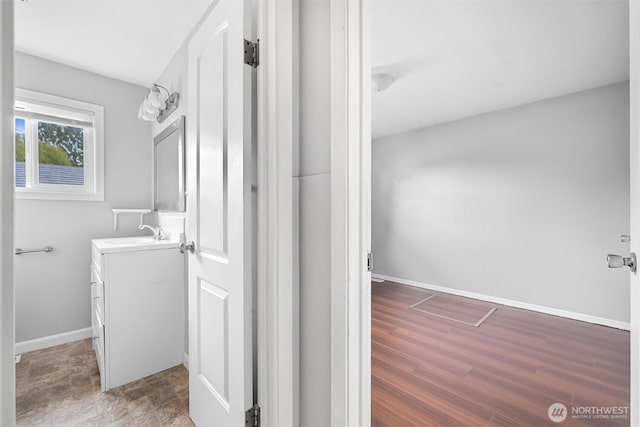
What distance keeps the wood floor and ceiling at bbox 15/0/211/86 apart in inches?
110

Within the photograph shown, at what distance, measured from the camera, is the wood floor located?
1613 mm

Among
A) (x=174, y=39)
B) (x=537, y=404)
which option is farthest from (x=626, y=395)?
(x=174, y=39)

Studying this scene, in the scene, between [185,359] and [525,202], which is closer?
[185,359]

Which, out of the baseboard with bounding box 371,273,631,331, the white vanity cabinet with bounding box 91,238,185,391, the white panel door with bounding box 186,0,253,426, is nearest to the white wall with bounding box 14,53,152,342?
the white vanity cabinet with bounding box 91,238,185,391

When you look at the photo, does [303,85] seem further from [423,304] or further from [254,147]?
[423,304]

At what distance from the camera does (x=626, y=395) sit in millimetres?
1772

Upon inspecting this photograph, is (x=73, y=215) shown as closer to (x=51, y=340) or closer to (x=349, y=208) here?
(x=51, y=340)

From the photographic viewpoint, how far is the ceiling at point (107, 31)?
1766 mm

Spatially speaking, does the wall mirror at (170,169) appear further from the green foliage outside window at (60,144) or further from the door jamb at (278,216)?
the door jamb at (278,216)

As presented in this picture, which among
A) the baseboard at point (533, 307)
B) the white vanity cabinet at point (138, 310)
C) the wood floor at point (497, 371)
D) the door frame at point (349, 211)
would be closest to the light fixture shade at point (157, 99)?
the white vanity cabinet at point (138, 310)

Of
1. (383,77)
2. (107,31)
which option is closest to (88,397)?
(107,31)

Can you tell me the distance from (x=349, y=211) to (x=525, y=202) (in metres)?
3.32

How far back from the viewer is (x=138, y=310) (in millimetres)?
1893

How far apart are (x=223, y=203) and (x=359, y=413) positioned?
955 mm
